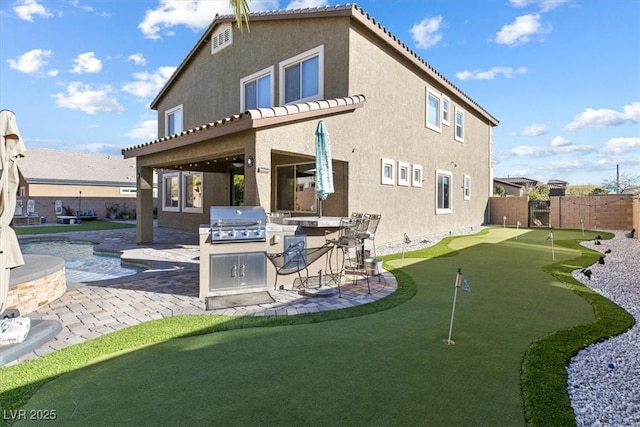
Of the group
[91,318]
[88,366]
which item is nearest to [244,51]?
[91,318]

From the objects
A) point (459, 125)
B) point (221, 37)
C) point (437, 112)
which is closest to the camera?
point (221, 37)

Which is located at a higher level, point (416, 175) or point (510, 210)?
point (416, 175)

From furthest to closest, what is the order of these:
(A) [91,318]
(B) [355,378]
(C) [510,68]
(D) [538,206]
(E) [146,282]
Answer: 1. (D) [538,206]
2. (C) [510,68]
3. (E) [146,282]
4. (A) [91,318]
5. (B) [355,378]

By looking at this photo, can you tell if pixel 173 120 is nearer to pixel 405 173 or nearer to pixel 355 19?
pixel 355 19

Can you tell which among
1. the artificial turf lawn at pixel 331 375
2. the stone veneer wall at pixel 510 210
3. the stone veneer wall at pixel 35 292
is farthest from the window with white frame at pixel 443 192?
the stone veneer wall at pixel 35 292

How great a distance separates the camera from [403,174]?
14.6m

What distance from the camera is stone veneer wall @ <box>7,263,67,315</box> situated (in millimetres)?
5730

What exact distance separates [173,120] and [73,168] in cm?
2144

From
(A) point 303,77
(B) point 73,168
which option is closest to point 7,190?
(A) point 303,77

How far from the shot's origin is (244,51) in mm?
15000

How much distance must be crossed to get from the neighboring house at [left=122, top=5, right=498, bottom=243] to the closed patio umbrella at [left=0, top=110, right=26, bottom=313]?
14.5 feet

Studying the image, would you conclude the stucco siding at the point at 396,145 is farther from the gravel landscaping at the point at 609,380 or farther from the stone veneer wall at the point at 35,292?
the stone veneer wall at the point at 35,292

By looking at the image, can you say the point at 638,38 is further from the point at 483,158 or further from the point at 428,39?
the point at 483,158

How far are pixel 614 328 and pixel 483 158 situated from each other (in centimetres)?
2053
